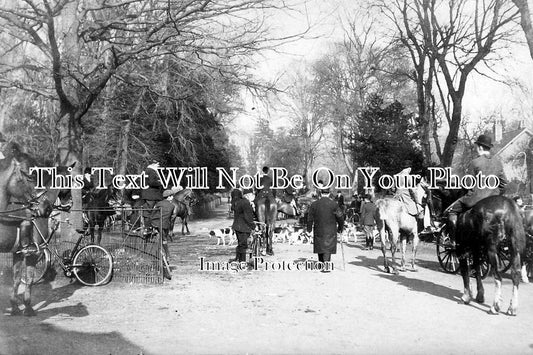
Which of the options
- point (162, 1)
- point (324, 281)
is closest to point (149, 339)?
point (324, 281)

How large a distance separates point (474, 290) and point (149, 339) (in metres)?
6.56

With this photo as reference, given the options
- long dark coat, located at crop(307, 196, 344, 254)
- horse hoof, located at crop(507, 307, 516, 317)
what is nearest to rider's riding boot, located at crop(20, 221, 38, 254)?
long dark coat, located at crop(307, 196, 344, 254)

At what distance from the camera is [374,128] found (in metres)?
Answer: 33.9

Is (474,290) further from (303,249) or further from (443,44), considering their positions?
(443,44)

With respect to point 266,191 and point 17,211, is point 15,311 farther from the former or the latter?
point 266,191

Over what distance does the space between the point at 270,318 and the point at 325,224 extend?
4.87m

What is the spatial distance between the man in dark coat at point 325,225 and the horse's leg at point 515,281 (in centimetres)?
461

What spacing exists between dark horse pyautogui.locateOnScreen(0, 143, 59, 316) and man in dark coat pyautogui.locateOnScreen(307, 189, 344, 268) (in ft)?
20.5

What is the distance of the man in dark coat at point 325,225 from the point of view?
41.0 feet

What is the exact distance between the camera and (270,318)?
793 cm

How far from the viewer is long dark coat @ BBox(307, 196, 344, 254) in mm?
12500

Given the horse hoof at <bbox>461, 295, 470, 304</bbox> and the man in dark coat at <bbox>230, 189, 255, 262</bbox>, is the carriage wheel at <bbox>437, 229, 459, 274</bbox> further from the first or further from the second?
the man in dark coat at <bbox>230, 189, 255, 262</bbox>

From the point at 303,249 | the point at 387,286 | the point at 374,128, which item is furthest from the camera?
the point at 374,128

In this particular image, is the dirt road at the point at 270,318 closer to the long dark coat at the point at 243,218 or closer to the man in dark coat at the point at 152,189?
the long dark coat at the point at 243,218
